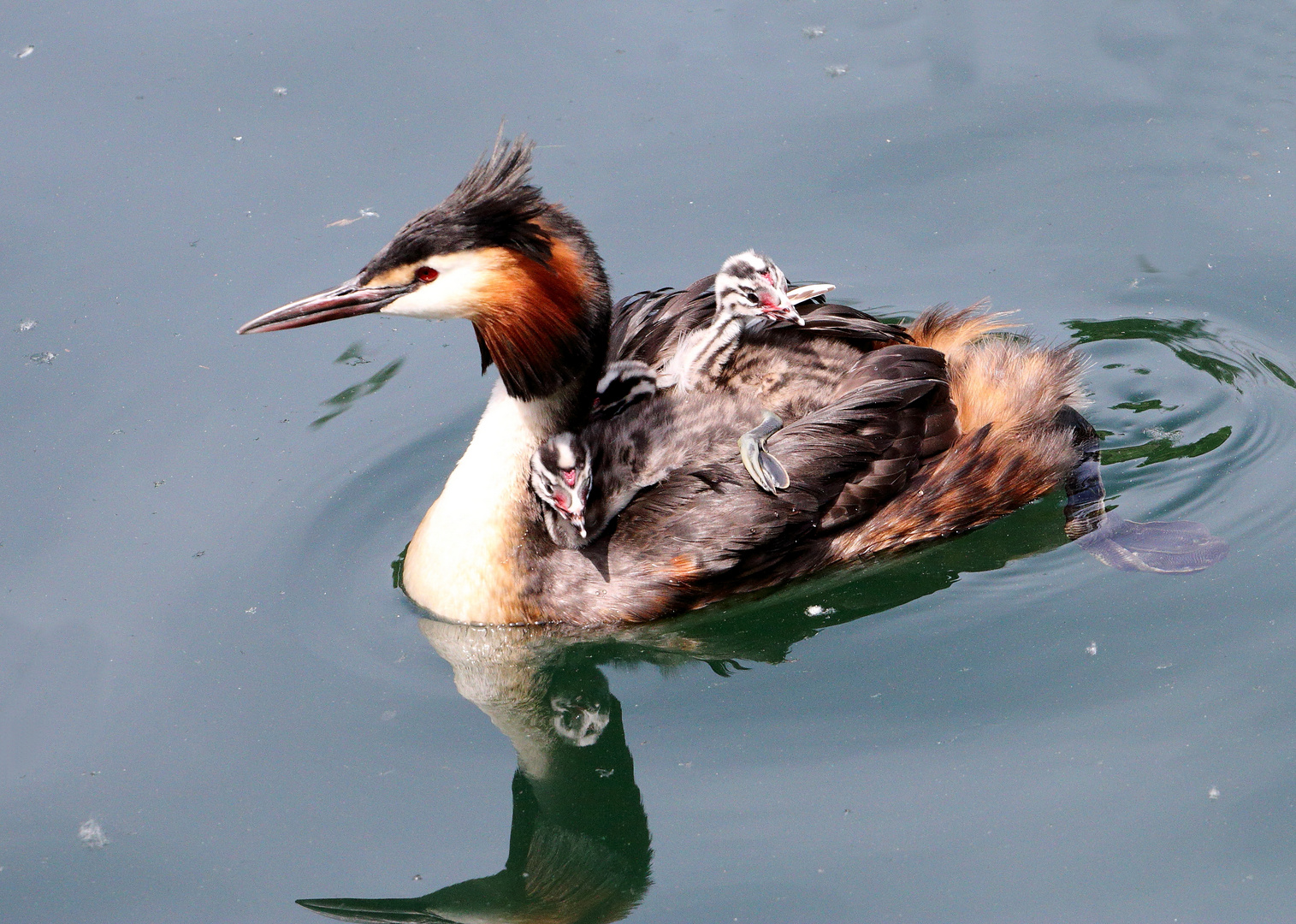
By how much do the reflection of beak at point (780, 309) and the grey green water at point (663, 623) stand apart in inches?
38.8

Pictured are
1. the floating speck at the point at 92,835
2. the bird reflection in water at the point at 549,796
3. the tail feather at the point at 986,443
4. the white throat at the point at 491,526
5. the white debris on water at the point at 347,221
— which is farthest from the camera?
the white debris on water at the point at 347,221

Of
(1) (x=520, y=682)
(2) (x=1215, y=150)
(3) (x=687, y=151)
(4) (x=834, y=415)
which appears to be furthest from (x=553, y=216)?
(2) (x=1215, y=150)

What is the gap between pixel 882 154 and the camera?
25.5ft

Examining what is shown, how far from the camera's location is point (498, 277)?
5.18 m

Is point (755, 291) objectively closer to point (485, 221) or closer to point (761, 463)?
point (761, 463)

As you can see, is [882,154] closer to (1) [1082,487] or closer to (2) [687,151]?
(2) [687,151]

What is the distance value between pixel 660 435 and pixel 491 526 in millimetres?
697

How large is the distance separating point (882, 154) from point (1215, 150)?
1.64 metres

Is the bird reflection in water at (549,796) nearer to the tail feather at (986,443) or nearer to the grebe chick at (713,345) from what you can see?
the grebe chick at (713,345)

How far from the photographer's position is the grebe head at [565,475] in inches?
209

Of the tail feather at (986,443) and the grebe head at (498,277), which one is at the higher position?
the grebe head at (498,277)

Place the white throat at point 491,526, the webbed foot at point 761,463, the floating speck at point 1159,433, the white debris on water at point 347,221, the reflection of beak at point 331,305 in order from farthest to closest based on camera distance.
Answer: the white debris on water at point 347,221 < the floating speck at point 1159,433 < the white throat at point 491,526 < the webbed foot at point 761,463 < the reflection of beak at point 331,305

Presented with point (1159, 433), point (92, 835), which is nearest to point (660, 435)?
point (1159, 433)

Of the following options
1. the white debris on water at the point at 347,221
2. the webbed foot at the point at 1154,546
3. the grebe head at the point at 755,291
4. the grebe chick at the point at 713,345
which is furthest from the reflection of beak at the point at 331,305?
the webbed foot at the point at 1154,546
